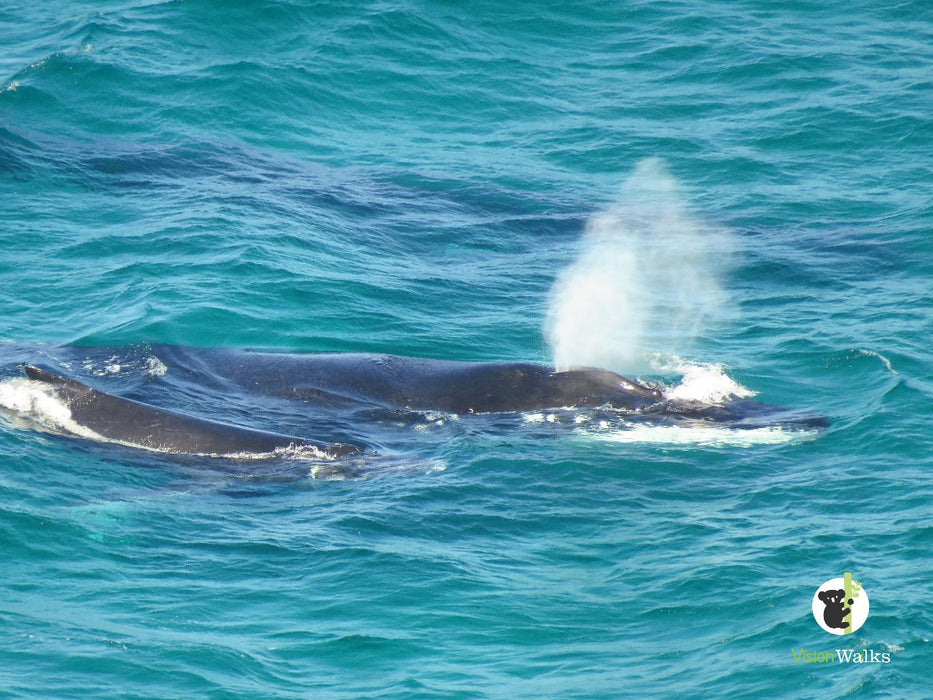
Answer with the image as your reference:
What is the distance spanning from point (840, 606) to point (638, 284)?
12.9 metres

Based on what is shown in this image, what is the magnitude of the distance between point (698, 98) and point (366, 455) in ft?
65.3

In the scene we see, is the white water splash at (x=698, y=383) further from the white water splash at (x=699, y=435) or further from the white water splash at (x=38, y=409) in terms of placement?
the white water splash at (x=38, y=409)

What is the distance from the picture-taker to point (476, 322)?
2183cm

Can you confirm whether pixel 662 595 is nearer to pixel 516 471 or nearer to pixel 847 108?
pixel 516 471

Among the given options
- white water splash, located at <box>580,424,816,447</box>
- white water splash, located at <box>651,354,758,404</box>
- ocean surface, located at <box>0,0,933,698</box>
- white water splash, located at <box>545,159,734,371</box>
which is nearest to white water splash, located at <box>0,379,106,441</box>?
ocean surface, located at <box>0,0,933,698</box>

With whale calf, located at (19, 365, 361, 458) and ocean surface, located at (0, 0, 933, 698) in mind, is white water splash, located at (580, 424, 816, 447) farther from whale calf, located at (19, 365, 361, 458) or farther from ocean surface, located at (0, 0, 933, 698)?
whale calf, located at (19, 365, 361, 458)

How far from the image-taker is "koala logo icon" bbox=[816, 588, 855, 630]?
11930 mm

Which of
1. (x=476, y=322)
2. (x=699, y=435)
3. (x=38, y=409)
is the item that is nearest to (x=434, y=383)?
(x=699, y=435)

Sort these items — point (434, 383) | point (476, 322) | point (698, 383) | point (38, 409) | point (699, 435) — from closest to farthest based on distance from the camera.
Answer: point (699, 435) < point (38, 409) < point (434, 383) < point (698, 383) < point (476, 322)

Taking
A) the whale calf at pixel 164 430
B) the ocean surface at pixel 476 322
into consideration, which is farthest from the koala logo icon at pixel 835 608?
the whale calf at pixel 164 430

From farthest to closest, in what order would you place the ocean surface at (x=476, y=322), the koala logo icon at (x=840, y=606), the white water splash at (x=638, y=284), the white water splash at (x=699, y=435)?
the white water splash at (x=638, y=284), the white water splash at (x=699, y=435), the ocean surface at (x=476, y=322), the koala logo icon at (x=840, y=606)

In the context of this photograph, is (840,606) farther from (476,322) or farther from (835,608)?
(476,322)

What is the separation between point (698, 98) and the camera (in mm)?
33094

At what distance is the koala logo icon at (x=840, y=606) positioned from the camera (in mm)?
11914
